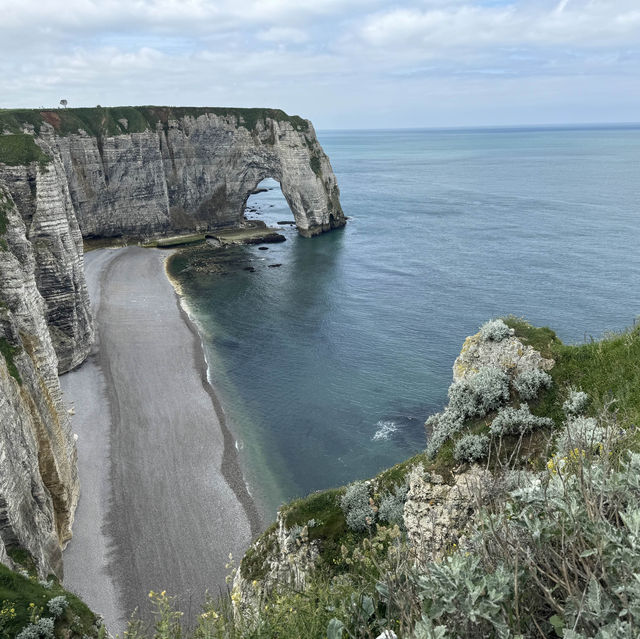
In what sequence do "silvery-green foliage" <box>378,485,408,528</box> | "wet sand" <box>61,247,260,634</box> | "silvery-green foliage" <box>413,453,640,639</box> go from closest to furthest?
"silvery-green foliage" <box>413,453,640,639</box>
"silvery-green foliage" <box>378,485,408,528</box>
"wet sand" <box>61,247,260,634</box>

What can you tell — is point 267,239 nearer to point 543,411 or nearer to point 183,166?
point 183,166

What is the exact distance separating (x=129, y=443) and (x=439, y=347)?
31.9 meters

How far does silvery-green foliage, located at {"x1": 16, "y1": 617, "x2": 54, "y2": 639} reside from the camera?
45.0 ft

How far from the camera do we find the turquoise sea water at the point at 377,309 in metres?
39.6

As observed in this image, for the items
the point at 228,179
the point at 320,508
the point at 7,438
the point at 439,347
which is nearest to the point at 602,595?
the point at 320,508

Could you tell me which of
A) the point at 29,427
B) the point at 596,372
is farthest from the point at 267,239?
the point at 596,372

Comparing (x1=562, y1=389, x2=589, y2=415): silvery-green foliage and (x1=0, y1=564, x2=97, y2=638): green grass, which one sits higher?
(x1=562, y1=389, x2=589, y2=415): silvery-green foliage

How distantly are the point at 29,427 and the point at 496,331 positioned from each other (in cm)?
2180

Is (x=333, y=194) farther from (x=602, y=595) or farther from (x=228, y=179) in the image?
(x=602, y=595)

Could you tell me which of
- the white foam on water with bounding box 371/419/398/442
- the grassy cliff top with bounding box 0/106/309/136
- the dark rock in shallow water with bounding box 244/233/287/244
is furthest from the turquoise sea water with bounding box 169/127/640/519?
the grassy cliff top with bounding box 0/106/309/136

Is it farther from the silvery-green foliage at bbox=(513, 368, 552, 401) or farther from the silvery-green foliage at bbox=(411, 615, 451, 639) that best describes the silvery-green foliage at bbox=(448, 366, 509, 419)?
the silvery-green foliage at bbox=(411, 615, 451, 639)

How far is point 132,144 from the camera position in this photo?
8869 centimetres

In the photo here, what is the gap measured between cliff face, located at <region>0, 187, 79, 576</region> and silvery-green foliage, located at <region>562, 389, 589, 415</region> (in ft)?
63.3

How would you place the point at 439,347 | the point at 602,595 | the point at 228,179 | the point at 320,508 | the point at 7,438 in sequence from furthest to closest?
Result: the point at 228,179 → the point at 439,347 → the point at 7,438 → the point at 320,508 → the point at 602,595
